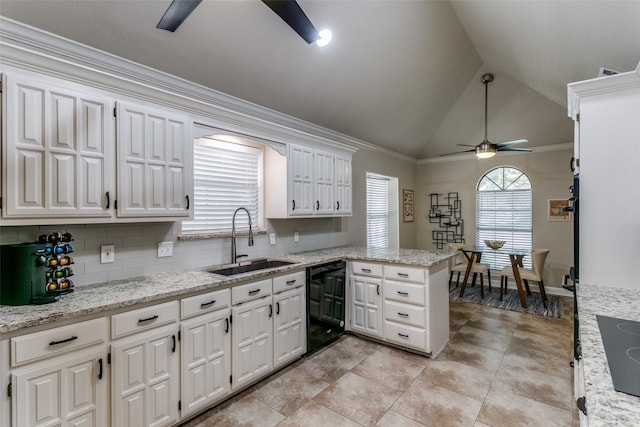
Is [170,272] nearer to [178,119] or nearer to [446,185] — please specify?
[178,119]

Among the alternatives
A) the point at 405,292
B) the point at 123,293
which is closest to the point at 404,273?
the point at 405,292

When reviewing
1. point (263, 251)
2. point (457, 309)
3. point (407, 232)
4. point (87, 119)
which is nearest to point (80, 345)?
point (87, 119)

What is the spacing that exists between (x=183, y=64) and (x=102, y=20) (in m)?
0.60

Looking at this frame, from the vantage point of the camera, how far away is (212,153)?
301cm

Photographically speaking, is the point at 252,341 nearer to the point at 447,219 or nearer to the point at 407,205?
the point at 407,205

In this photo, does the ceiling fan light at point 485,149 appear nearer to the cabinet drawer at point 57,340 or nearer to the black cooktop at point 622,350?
the black cooktop at point 622,350

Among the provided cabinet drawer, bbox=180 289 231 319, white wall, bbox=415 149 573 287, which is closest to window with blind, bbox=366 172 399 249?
white wall, bbox=415 149 573 287

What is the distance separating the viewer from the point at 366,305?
3363 mm

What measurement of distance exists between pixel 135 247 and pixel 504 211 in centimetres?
596

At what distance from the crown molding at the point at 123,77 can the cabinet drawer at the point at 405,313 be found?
200cm

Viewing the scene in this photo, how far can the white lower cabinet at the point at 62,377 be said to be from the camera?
1453 mm

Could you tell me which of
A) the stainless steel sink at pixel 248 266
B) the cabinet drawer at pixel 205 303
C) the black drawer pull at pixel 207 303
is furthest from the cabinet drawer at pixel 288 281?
the black drawer pull at pixel 207 303

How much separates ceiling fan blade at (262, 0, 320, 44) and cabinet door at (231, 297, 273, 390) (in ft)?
6.48

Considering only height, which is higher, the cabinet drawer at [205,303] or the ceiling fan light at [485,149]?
the ceiling fan light at [485,149]
